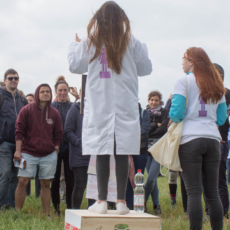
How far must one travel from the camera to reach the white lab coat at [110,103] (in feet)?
11.3

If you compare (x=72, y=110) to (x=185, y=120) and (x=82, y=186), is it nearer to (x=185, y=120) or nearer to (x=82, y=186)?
(x=82, y=186)

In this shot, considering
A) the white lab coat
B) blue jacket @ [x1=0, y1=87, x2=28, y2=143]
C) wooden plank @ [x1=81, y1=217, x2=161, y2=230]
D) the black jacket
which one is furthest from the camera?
the black jacket

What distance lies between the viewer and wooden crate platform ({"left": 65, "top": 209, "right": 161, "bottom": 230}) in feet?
10.9

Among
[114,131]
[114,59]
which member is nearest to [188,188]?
[114,131]

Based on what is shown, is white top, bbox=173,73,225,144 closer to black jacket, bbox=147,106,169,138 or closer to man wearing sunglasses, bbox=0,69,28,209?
black jacket, bbox=147,106,169,138

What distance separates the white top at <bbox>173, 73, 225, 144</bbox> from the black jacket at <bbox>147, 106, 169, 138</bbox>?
8.90 ft

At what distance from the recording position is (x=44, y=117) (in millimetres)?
5832

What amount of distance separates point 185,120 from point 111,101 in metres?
0.89

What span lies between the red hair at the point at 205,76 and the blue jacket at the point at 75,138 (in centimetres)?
246

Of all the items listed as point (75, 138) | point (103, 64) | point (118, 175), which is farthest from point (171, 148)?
point (75, 138)

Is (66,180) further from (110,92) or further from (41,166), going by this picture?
(110,92)

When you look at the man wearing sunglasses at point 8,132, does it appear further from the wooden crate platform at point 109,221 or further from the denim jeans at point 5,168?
the wooden crate platform at point 109,221

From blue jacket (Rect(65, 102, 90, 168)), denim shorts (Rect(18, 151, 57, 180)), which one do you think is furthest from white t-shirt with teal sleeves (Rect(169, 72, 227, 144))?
denim shorts (Rect(18, 151, 57, 180))

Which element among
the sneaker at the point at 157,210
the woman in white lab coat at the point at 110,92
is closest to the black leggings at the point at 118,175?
the woman in white lab coat at the point at 110,92
